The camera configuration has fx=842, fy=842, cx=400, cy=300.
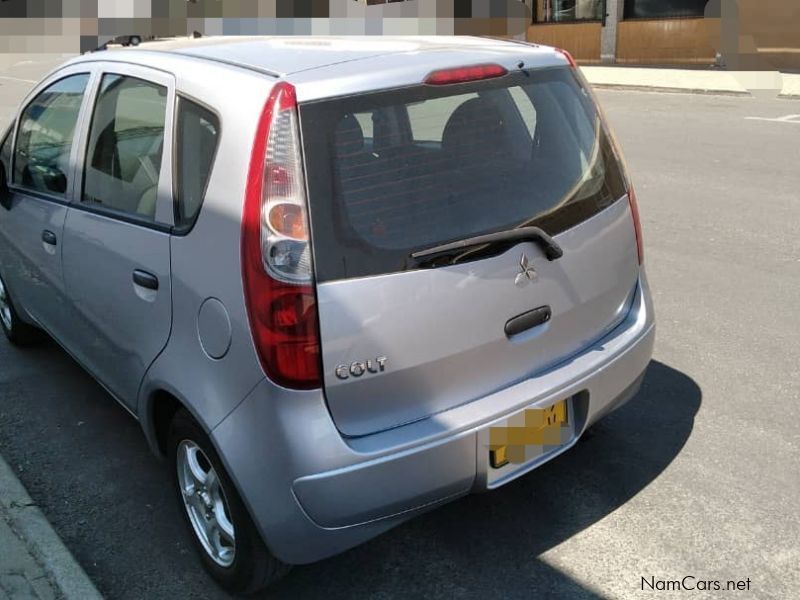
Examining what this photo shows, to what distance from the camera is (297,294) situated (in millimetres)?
2350

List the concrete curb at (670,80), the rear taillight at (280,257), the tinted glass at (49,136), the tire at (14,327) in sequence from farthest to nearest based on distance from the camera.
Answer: the concrete curb at (670,80)
the tire at (14,327)
the tinted glass at (49,136)
the rear taillight at (280,257)

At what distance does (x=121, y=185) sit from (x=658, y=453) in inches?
Result: 95.4

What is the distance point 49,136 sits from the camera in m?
4.07

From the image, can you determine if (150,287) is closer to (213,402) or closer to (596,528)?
(213,402)

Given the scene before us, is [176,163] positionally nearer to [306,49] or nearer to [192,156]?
[192,156]

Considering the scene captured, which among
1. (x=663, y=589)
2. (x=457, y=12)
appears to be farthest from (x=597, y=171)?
(x=457, y=12)

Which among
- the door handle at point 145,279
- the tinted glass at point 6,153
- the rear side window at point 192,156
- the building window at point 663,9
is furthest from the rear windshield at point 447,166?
the building window at point 663,9

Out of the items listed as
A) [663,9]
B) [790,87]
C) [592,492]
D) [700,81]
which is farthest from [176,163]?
[663,9]

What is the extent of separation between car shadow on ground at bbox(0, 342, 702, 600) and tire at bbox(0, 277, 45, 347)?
0.75 meters

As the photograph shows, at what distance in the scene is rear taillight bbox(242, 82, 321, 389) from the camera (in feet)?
7.73

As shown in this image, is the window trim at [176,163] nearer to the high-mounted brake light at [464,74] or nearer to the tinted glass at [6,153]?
the high-mounted brake light at [464,74]

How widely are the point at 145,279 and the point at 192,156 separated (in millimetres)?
486

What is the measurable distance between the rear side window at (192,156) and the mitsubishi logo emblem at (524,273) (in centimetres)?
100

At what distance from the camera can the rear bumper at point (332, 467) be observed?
2.39 m
